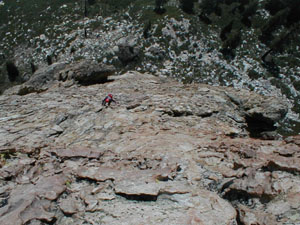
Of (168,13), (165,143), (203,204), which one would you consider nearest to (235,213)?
(203,204)

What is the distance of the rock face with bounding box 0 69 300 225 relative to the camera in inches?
179

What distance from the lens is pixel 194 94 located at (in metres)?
12.4

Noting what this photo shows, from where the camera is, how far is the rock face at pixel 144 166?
4.55 meters

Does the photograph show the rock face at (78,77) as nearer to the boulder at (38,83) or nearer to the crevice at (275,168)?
the boulder at (38,83)

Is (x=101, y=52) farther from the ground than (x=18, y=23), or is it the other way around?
(x=18, y=23)

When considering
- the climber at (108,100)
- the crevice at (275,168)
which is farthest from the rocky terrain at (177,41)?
the crevice at (275,168)

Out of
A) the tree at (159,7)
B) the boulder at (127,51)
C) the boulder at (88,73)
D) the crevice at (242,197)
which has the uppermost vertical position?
the tree at (159,7)

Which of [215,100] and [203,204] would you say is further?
[215,100]

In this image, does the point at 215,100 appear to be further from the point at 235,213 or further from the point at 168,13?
the point at 168,13

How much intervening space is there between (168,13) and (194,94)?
41.8 m

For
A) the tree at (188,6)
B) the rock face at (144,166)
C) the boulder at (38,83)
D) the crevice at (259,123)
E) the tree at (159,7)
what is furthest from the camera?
the tree at (159,7)

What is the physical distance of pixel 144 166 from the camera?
6309 millimetres

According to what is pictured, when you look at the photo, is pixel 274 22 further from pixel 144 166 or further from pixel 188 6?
pixel 144 166

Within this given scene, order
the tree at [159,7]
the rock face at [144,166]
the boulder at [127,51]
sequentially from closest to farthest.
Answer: the rock face at [144,166] < the boulder at [127,51] < the tree at [159,7]
